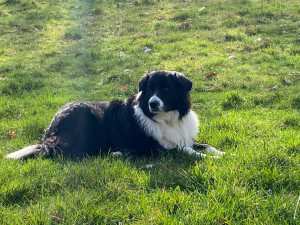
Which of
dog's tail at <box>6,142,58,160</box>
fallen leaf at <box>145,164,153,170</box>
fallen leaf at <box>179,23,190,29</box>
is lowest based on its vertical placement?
fallen leaf at <box>145,164,153,170</box>

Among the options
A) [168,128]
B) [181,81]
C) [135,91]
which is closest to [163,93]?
[181,81]

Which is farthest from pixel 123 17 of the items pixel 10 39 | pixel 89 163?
pixel 89 163

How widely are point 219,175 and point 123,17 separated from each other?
526 inches

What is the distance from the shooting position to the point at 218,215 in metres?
2.97

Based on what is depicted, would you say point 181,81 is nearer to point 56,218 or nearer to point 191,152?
point 191,152

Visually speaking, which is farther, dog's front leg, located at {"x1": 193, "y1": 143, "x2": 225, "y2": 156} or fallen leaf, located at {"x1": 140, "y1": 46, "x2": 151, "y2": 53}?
fallen leaf, located at {"x1": 140, "y1": 46, "x2": 151, "y2": 53}

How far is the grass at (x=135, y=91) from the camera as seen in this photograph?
3.24 m

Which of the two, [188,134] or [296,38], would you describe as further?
[296,38]

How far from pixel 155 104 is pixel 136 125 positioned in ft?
2.02

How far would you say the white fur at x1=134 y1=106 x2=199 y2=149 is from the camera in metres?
5.34

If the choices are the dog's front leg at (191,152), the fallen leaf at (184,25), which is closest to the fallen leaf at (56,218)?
the dog's front leg at (191,152)

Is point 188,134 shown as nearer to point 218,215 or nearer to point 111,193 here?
point 111,193

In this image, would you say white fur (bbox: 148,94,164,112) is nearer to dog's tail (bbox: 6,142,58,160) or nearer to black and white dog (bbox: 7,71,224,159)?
black and white dog (bbox: 7,71,224,159)

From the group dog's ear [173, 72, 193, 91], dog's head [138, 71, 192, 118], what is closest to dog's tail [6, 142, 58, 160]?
dog's head [138, 71, 192, 118]
